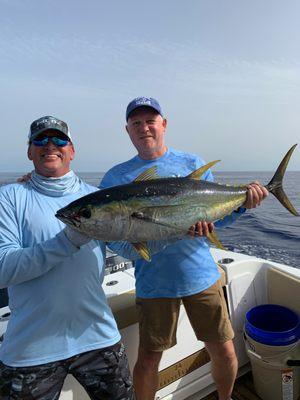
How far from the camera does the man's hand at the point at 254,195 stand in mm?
2580

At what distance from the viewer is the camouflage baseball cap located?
79.8 inches

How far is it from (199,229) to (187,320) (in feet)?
4.66

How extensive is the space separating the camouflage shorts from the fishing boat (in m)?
0.58

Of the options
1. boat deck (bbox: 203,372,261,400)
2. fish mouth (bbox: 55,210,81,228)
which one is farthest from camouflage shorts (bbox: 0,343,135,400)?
boat deck (bbox: 203,372,261,400)

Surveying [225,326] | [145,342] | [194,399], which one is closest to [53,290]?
[145,342]

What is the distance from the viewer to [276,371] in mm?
2988

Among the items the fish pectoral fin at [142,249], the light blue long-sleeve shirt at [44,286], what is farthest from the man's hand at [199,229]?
the light blue long-sleeve shirt at [44,286]

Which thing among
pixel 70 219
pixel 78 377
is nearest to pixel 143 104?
pixel 70 219

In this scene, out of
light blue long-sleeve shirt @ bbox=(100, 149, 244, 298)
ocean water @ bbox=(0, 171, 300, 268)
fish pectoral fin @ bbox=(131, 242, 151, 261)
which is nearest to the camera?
fish pectoral fin @ bbox=(131, 242, 151, 261)

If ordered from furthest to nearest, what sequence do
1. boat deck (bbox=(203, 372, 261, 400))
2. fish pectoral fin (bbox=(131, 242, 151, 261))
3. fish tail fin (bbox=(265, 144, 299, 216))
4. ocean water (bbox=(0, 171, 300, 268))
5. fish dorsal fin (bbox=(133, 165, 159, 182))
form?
ocean water (bbox=(0, 171, 300, 268)) → boat deck (bbox=(203, 372, 261, 400)) → fish tail fin (bbox=(265, 144, 299, 216)) → fish dorsal fin (bbox=(133, 165, 159, 182)) → fish pectoral fin (bbox=(131, 242, 151, 261))

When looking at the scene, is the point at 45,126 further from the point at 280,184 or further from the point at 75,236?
the point at 280,184

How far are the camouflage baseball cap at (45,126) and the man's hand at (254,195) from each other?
1.47m

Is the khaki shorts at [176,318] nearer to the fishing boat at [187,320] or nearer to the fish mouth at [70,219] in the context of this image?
the fishing boat at [187,320]

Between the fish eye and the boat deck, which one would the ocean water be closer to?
the boat deck
